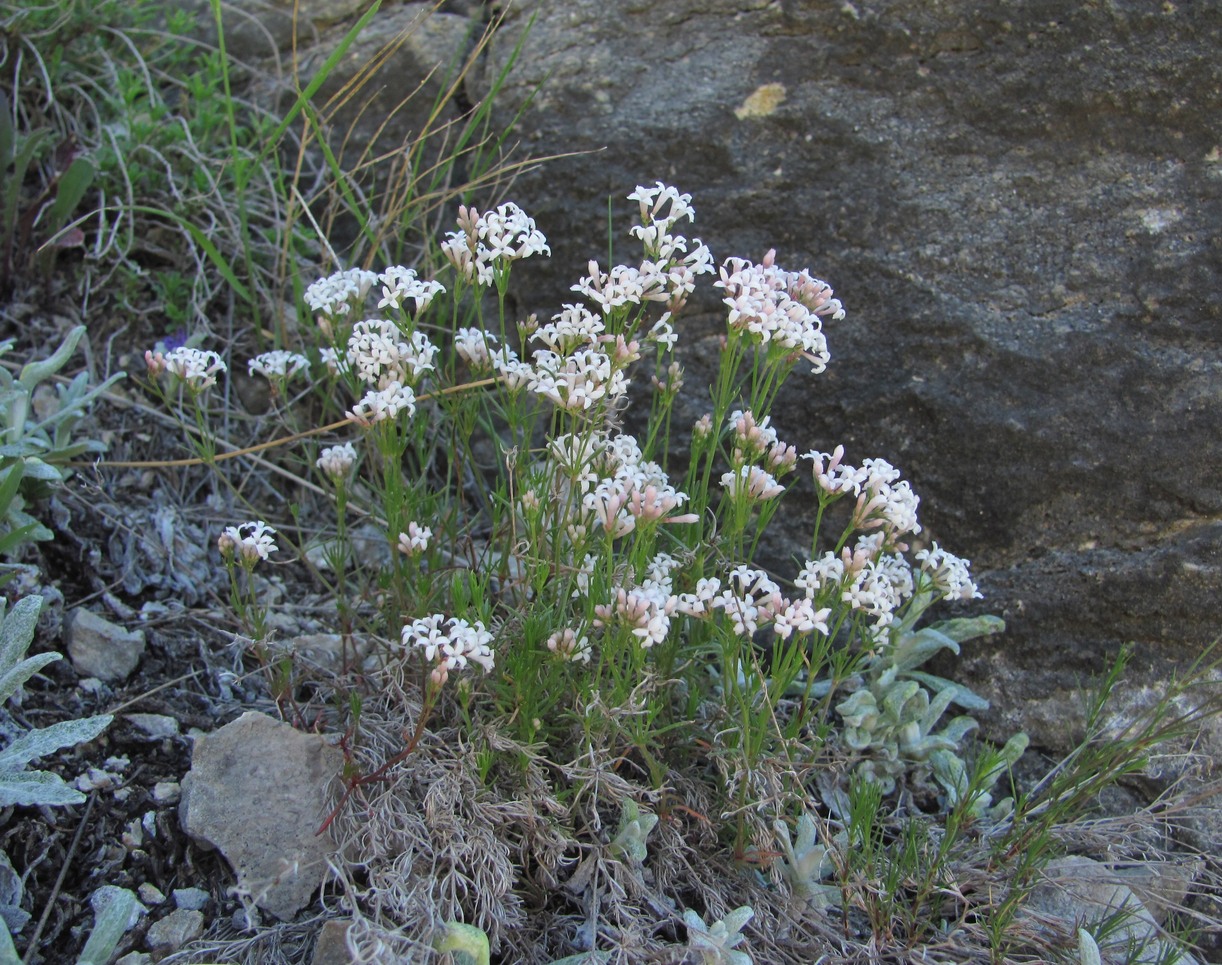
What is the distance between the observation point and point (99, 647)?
304 cm

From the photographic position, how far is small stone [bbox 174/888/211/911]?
2.53m

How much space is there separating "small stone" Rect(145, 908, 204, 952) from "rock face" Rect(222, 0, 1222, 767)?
1.94 meters

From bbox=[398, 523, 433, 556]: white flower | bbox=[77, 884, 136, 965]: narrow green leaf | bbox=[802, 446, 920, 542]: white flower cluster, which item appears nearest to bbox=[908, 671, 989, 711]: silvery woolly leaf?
bbox=[802, 446, 920, 542]: white flower cluster

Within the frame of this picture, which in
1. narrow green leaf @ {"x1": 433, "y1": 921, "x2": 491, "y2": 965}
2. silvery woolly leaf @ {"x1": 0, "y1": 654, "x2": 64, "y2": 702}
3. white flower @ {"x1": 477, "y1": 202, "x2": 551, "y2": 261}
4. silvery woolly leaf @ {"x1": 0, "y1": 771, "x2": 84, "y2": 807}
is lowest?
narrow green leaf @ {"x1": 433, "y1": 921, "x2": 491, "y2": 965}

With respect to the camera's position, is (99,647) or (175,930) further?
(99,647)

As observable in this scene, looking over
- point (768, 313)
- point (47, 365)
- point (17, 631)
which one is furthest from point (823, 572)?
point (47, 365)

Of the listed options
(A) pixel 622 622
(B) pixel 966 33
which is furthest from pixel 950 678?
(B) pixel 966 33

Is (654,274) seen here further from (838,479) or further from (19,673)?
(19,673)

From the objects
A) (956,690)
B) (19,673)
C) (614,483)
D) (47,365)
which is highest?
(614,483)

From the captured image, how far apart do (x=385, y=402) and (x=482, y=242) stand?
48 cm

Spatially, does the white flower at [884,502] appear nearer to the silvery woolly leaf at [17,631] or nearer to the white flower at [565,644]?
the white flower at [565,644]

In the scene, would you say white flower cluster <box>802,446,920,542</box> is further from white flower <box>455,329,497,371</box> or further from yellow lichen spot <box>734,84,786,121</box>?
yellow lichen spot <box>734,84,786,121</box>

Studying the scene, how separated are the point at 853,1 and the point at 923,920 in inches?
116

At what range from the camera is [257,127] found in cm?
423
